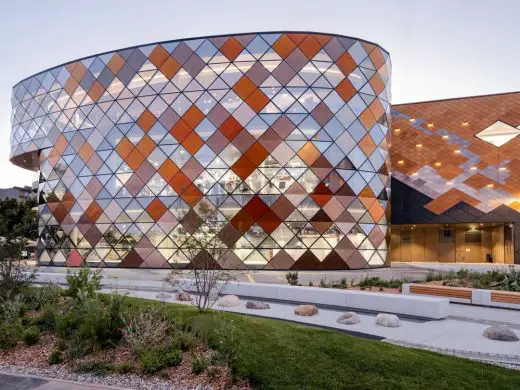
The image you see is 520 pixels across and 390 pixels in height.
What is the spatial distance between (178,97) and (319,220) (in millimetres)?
11743

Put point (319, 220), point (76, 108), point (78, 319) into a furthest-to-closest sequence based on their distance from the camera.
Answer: point (76, 108)
point (319, 220)
point (78, 319)

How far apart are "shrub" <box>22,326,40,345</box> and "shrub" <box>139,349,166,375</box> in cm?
266

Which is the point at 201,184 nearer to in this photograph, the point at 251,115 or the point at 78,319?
the point at 251,115

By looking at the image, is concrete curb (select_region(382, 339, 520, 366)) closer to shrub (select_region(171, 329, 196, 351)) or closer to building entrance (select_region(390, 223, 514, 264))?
A: shrub (select_region(171, 329, 196, 351))

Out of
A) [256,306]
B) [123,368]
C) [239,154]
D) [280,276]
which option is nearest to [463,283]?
[256,306]

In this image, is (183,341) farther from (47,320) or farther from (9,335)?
(47,320)

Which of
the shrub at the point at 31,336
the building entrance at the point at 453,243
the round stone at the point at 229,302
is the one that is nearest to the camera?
the shrub at the point at 31,336

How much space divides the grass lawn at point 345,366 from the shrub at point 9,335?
140 inches

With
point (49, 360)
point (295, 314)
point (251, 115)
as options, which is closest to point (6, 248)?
point (49, 360)

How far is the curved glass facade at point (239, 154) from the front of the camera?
1058 inches

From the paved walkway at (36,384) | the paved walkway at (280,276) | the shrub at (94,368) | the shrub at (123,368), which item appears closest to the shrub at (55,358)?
the shrub at (94,368)

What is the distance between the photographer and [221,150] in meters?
27.4

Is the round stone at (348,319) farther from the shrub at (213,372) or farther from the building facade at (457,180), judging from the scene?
the building facade at (457,180)

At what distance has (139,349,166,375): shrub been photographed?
697cm
